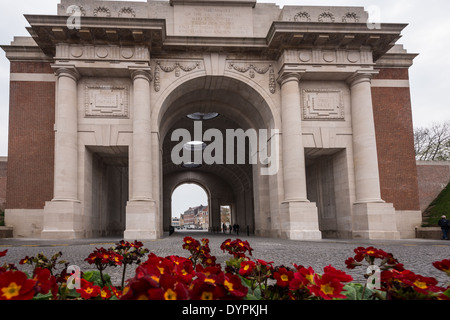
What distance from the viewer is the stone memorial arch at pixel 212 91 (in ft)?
55.0

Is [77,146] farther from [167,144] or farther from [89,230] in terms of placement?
[167,144]

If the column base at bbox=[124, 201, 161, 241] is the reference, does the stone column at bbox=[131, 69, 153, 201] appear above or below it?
above

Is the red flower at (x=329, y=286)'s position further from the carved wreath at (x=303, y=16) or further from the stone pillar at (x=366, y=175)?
the carved wreath at (x=303, y=16)

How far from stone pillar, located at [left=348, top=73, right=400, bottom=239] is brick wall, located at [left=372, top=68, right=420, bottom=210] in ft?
6.22

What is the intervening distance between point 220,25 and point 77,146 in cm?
989

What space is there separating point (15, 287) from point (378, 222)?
17.8m

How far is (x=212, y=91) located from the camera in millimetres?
20922

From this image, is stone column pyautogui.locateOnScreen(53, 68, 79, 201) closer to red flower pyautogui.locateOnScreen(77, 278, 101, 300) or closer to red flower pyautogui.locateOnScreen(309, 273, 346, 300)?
red flower pyautogui.locateOnScreen(77, 278, 101, 300)

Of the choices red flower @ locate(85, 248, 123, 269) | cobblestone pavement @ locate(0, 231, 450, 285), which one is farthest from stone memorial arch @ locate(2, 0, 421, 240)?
red flower @ locate(85, 248, 123, 269)

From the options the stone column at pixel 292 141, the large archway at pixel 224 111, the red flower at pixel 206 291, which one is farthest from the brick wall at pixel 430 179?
the red flower at pixel 206 291

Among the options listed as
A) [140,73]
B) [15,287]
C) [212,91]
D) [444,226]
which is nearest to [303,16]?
[212,91]

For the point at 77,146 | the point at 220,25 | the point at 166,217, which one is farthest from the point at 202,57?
the point at 166,217

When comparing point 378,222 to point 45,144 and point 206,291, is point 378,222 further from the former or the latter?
point 206,291

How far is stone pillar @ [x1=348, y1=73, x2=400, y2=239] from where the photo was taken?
16.8m
